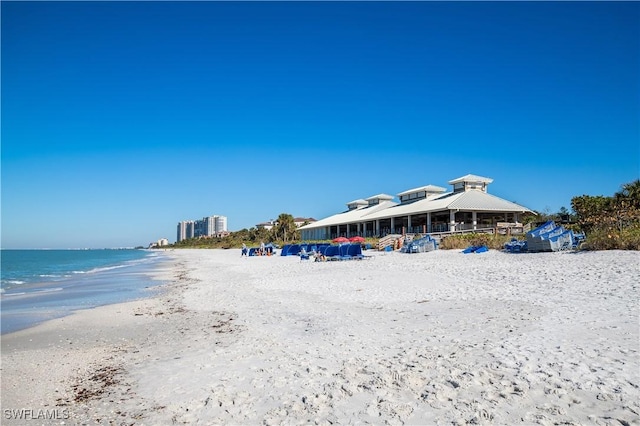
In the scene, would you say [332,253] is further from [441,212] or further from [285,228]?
[285,228]

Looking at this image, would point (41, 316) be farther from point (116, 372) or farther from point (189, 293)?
point (116, 372)

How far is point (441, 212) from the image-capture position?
40469 mm

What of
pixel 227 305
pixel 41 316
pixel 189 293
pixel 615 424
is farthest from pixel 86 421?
pixel 189 293

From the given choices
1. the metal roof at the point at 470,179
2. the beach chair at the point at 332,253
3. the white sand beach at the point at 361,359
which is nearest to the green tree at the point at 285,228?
the metal roof at the point at 470,179

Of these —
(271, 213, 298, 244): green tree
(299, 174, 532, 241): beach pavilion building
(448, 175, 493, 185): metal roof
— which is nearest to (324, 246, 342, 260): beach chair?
(299, 174, 532, 241): beach pavilion building

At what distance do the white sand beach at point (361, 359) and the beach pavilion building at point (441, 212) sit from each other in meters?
26.3

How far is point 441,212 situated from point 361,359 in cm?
3670

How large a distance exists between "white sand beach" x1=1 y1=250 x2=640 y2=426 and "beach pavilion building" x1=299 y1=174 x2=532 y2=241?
26339 millimetres

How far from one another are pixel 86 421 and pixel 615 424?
5274 millimetres

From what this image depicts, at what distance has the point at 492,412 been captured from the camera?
12.8 feet

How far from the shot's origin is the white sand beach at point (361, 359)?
4156mm

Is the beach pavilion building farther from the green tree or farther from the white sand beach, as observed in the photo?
the white sand beach

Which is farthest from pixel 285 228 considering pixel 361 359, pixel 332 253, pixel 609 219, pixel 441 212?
pixel 361 359

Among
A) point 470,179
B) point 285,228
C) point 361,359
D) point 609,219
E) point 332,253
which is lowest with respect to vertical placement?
point 361,359
